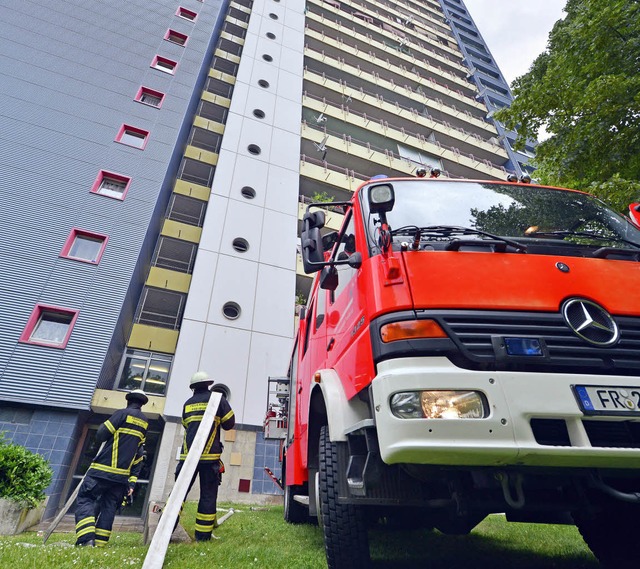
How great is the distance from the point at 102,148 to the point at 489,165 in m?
21.9

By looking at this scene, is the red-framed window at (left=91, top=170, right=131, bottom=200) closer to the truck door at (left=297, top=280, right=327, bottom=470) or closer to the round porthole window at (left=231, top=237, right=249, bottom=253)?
the round porthole window at (left=231, top=237, right=249, bottom=253)

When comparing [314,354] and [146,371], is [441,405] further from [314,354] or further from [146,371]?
[146,371]

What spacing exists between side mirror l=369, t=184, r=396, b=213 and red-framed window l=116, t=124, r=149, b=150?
1560 centimetres

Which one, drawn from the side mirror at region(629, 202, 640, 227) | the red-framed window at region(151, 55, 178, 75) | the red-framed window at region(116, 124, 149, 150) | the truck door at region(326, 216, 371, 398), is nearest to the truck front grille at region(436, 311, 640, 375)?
the truck door at region(326, 216, 371, 398)

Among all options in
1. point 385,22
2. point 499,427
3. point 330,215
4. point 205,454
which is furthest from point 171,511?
point 385,22

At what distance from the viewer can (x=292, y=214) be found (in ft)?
52.6

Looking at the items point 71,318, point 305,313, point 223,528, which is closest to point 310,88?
point 71,318

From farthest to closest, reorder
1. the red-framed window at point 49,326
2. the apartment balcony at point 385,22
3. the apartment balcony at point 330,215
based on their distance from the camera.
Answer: the apartment balcony at point 385,22 < the apartment balcony at point 330,215 < the red-framed window at point 49,326

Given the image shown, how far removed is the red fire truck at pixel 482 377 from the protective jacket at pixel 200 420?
6.62 ft

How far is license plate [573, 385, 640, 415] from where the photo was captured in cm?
175

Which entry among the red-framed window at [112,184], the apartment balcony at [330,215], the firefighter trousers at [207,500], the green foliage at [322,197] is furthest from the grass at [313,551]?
the green foliage at [322,197]

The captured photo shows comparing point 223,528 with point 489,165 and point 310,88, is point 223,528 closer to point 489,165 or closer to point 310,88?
point 310,88

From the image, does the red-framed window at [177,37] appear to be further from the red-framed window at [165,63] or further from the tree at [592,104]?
the tree at [592,104]

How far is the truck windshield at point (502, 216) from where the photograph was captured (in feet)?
8.47
